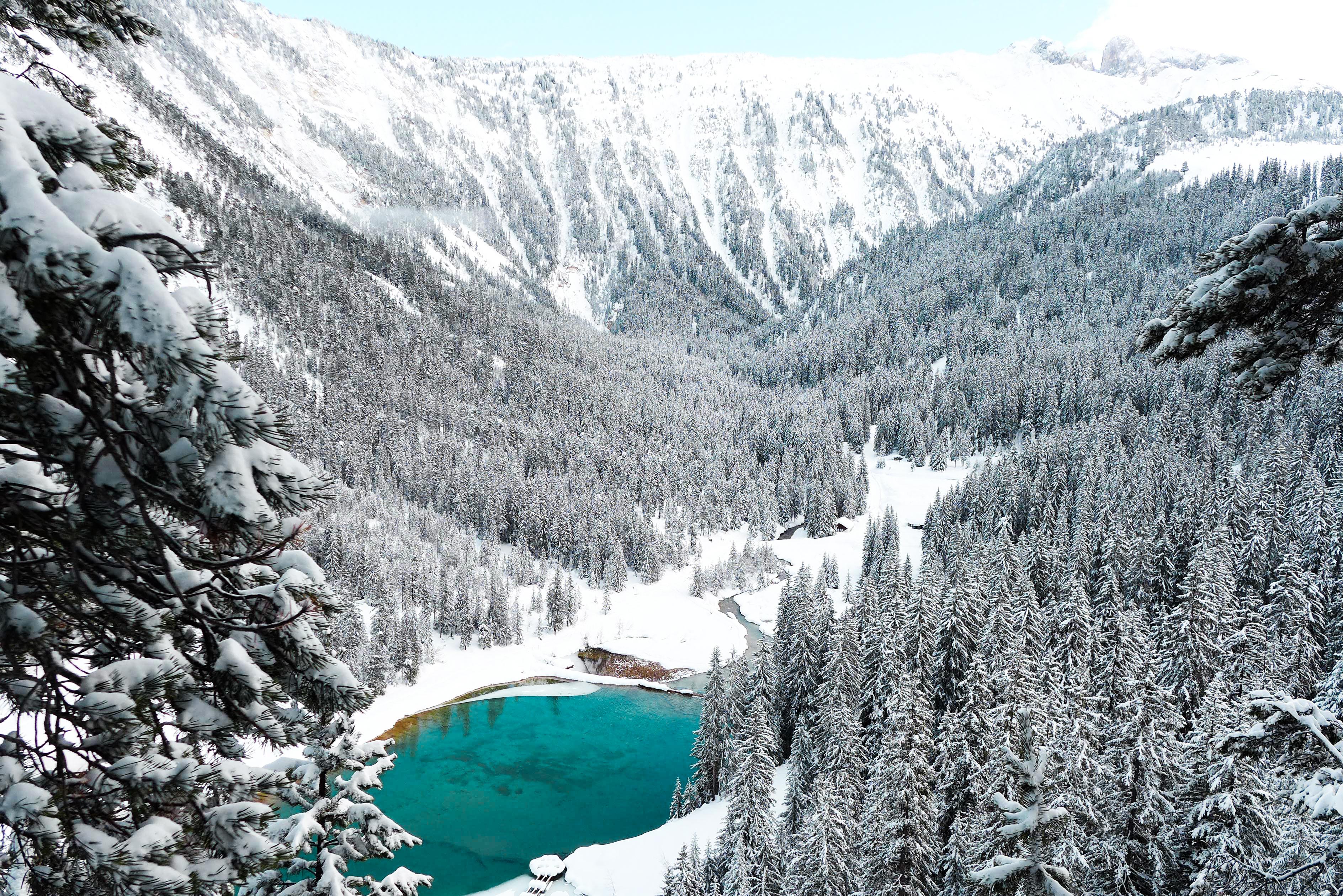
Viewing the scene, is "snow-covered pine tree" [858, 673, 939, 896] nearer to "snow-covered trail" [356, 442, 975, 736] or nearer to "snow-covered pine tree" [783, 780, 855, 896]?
"snow-covered pine tree" [783, 780, 855, 896]

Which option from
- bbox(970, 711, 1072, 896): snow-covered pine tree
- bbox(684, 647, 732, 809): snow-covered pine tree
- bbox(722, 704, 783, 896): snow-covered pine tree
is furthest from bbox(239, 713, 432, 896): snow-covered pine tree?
bbox(684, 647, 732, 809): snow-covered pine tree

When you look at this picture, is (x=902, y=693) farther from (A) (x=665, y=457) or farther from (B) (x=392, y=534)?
(A) (x=665, y=457)

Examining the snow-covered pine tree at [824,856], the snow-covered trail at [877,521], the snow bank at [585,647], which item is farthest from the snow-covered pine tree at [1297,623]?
the snow-covered trail at [877,521]

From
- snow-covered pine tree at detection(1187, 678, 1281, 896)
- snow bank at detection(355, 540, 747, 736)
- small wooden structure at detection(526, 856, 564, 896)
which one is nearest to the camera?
snow-covered pine tree at detection(1187, 678, 1281, 896)

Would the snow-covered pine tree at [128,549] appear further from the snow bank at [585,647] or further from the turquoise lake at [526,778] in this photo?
the snow bank at [585,647]

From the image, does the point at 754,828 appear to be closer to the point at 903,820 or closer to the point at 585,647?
the point at 903,820

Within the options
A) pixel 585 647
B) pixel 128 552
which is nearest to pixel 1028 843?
pixel 128 552
